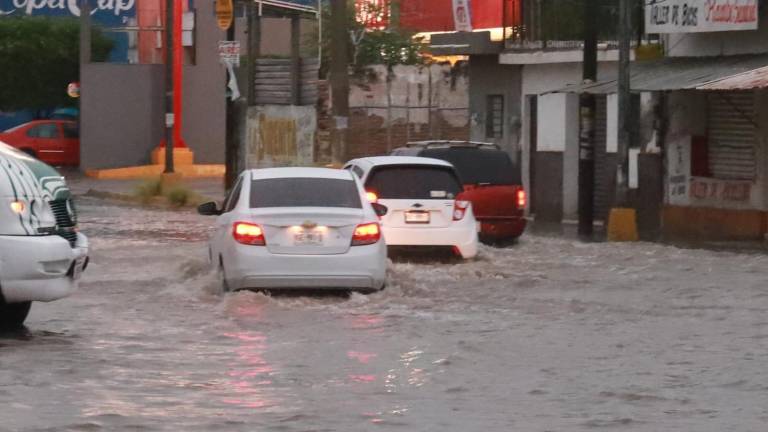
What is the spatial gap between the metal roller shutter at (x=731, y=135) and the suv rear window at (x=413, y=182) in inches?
323

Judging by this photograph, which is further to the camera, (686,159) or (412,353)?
(686,159)

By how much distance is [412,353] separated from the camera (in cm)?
1366

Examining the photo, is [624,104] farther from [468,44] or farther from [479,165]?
[468,44]

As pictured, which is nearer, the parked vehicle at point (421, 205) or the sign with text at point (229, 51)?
the parked vehicle at point (421, 205)

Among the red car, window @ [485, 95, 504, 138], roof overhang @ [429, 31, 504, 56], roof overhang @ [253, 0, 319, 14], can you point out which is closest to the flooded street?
roof overhang @ [429, 31, 504, 56]

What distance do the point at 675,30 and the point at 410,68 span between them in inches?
604

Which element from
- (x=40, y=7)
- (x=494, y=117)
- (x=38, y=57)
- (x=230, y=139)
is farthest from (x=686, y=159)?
(x=40, y=7)

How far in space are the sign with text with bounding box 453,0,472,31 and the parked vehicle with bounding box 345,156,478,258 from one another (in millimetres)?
17956

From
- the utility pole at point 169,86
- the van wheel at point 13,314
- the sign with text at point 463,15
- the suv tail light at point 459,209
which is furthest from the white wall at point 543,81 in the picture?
the van wheel at point 13,314

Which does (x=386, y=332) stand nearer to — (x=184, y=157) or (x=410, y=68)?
(x=410, y=68)

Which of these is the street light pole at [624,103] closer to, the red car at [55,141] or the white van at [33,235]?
the white van at [33,235]

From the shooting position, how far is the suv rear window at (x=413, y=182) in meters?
21.1

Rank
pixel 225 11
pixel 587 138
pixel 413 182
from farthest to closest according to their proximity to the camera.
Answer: pixel 225 11 < pixel 587 138 < pixel 413 182

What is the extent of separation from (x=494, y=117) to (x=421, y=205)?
1599 cm
